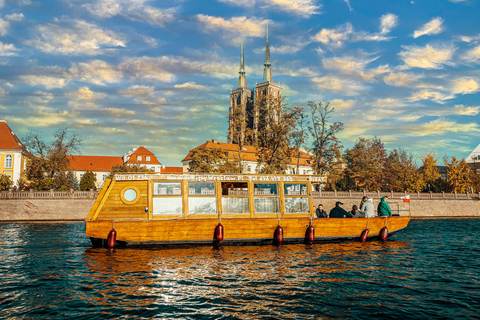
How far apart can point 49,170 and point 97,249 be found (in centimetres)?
3835

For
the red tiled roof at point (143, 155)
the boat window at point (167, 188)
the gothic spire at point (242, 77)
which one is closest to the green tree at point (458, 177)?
the boat window at point (167, 188)

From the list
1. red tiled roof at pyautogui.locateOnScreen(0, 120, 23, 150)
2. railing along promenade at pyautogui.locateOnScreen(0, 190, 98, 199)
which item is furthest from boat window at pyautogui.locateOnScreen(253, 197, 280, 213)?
red tiled roof at pyautogui.locateOnScreen(0, 120, 23, 150)

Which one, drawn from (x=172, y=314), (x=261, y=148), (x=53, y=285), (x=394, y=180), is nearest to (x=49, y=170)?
(x=261, y=148)

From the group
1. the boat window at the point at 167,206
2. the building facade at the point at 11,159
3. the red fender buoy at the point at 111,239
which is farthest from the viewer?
the building facade at the point at 11,159

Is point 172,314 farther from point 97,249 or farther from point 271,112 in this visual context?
point 271,112

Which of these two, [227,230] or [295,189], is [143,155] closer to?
[295,189]

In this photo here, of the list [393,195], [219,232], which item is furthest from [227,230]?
[393,195]

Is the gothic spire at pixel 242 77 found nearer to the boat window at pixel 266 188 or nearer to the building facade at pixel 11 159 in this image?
the building facade at pixel 11 159

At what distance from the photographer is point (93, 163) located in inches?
3556

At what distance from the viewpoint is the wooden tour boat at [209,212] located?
1627 cm

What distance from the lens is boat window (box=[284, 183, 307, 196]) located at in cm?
1841

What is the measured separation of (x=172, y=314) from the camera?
26.7 feet

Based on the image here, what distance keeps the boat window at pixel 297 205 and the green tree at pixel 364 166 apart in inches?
1679

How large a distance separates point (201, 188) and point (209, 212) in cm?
134
